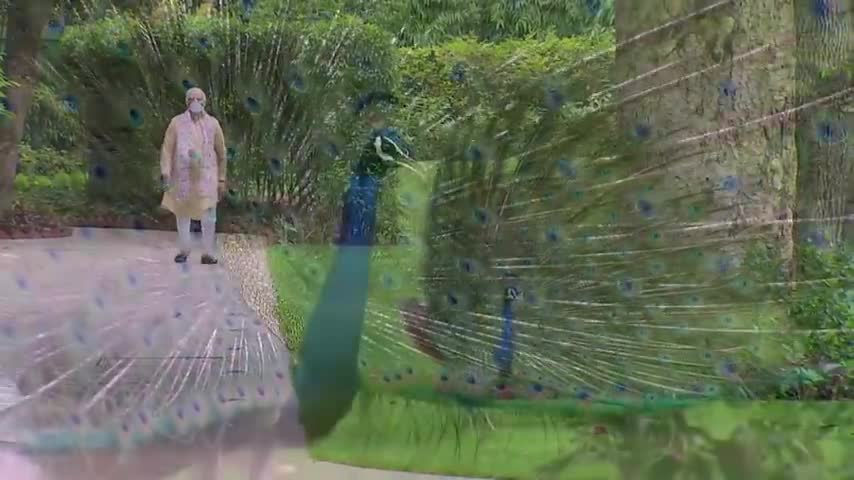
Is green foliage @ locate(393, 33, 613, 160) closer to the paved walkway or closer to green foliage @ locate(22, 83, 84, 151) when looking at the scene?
the paved walkway

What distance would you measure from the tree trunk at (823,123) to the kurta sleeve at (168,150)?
238cm

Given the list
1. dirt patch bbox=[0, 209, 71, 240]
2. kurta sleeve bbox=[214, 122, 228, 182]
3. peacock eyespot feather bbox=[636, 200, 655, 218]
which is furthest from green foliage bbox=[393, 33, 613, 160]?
dirt patch bbox=[0, 209, 71, 240]

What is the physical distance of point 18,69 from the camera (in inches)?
158

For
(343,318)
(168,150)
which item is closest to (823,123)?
(343,318)

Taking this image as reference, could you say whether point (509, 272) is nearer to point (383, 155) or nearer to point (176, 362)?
point (383, 155)

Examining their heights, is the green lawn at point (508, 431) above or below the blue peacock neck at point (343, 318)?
below

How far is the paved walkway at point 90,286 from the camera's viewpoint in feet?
9.69

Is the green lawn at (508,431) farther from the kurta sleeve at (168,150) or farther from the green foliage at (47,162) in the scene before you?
the green foliage at (47,162)

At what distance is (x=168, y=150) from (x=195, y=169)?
173mm

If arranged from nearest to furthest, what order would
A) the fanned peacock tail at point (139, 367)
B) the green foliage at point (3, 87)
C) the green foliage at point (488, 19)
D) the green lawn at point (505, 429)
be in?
the green lawn at point (505, 429), the fanned peacock tail at point (139, 367), the green foliage at point (488, 19), the green foliage at point (3, 87)

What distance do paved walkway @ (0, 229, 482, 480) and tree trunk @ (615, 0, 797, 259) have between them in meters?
1.34

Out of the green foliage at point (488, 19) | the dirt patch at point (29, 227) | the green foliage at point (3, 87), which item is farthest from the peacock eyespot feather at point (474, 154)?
the green foliage at point (3, 87)

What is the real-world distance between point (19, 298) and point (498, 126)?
7.25ft

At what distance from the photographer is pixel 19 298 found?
369cm
